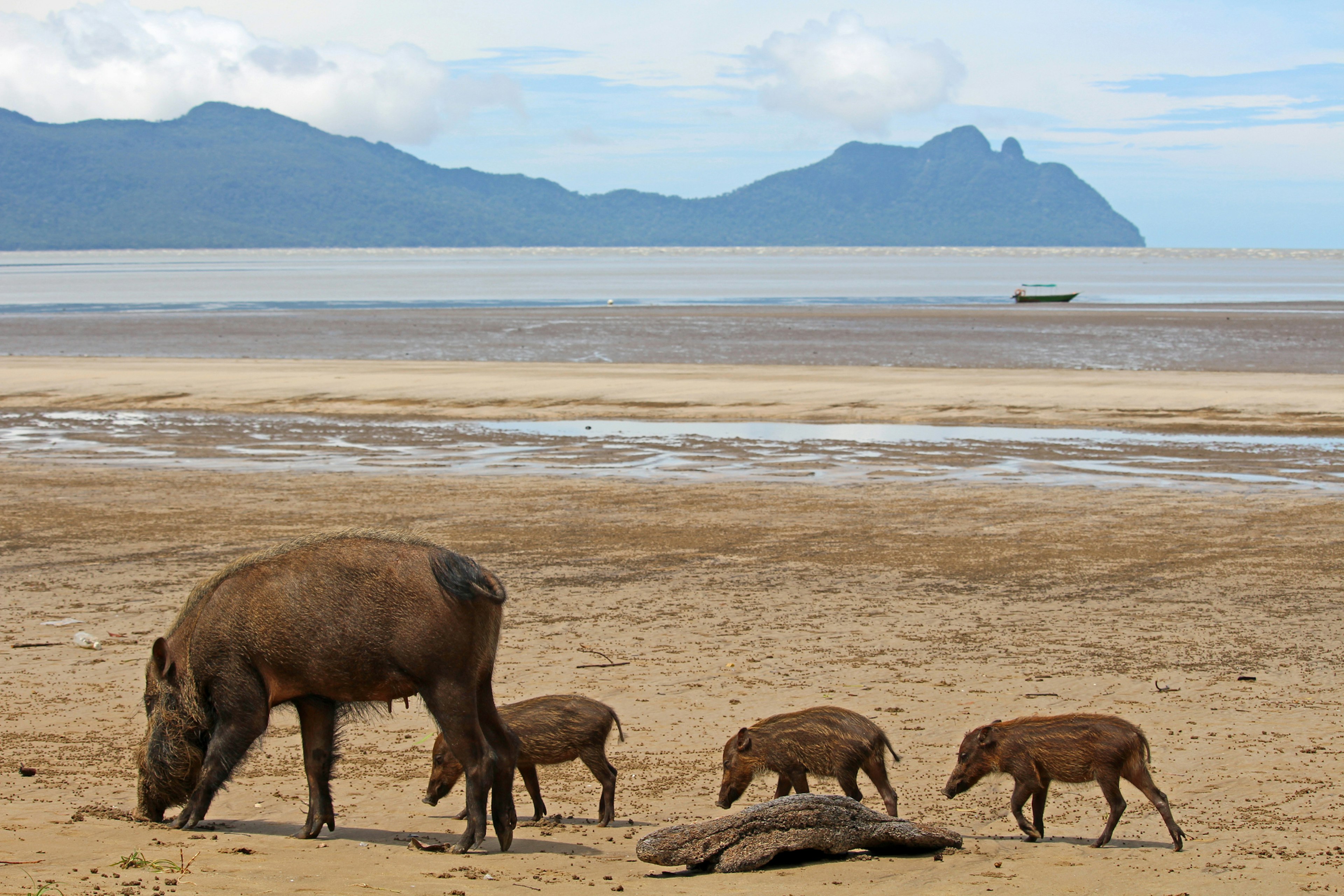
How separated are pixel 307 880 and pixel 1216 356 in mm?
39808

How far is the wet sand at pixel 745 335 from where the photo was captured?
4034 cm

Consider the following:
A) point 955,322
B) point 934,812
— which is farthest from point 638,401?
point 955,322

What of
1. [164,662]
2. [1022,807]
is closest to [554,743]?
[164,662]

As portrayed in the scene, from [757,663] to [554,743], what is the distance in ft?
9.83

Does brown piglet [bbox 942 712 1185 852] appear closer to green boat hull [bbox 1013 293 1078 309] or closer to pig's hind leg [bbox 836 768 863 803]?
pig's hind leg [bbox 836 768 863 803]

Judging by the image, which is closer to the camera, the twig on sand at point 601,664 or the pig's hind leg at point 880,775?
the pig's hind leg at point 880,775

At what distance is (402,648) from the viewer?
18.7 ft

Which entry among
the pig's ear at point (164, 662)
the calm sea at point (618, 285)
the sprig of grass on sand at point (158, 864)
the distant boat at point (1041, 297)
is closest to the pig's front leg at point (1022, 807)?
the sprig of grass on sand at point (158, 864)

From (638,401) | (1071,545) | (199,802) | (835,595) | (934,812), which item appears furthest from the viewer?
(638,401)

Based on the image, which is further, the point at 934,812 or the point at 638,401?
the point at 638,401

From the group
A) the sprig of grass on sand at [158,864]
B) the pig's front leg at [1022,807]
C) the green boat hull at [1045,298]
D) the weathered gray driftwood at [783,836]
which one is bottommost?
the pig's front leg at [1022,807]

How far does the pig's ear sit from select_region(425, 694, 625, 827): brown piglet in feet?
4.28

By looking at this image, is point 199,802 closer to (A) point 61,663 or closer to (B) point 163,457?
(A) point 61,663

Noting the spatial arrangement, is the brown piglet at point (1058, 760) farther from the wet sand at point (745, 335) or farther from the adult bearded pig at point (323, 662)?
the wet sand at point (745, 335)
